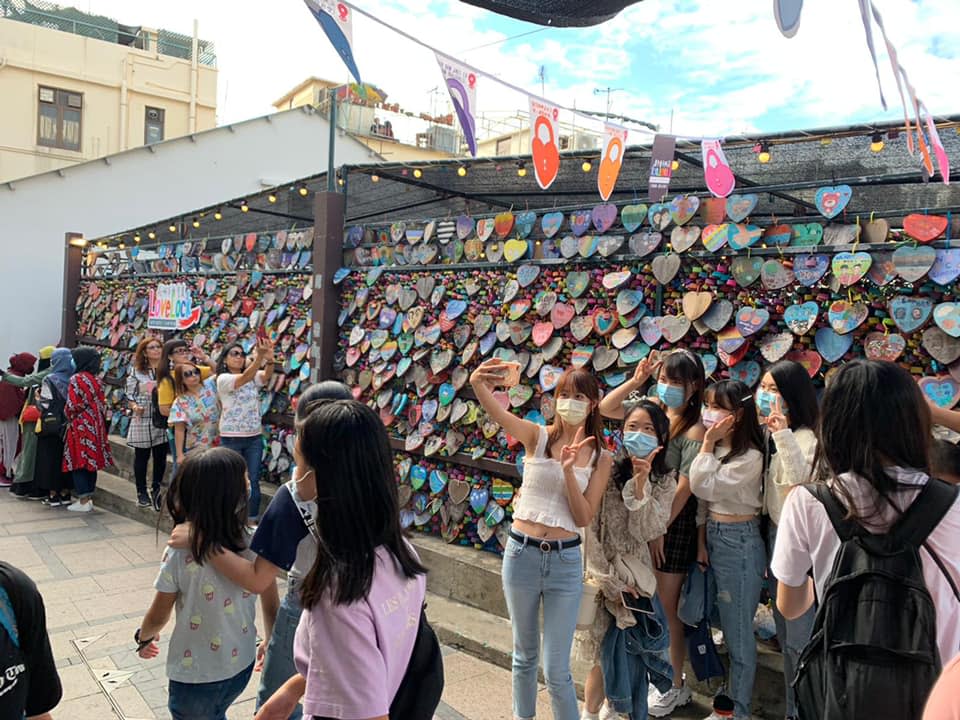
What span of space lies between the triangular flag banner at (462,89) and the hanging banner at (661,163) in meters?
0.97

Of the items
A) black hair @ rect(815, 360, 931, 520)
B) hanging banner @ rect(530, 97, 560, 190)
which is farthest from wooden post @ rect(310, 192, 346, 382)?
black hair @ rect(815, 360, 931, 520)

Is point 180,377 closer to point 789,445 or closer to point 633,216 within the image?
point 633,216

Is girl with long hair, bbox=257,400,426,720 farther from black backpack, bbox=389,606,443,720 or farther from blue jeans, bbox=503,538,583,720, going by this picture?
blue jeans, bbox=503,538,583,720

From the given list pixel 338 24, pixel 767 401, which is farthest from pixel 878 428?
pixel 338 24

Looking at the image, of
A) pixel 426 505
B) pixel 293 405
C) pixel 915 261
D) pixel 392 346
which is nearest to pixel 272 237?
pixel 293 405

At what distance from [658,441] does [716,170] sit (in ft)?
5.31

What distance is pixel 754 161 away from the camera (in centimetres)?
422

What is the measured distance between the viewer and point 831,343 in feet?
10.6

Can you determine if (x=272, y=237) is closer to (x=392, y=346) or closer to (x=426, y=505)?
(x=392, y=346)

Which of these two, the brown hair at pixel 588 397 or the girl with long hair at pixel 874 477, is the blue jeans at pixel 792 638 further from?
the girl with long hair at pixel 874 477

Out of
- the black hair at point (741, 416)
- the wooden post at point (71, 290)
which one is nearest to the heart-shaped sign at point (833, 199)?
the black hair at point (741, 416)

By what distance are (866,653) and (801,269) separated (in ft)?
7.15

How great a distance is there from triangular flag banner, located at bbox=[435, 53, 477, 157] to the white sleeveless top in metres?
1.80

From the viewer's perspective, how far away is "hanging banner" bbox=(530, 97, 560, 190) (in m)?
3.88
